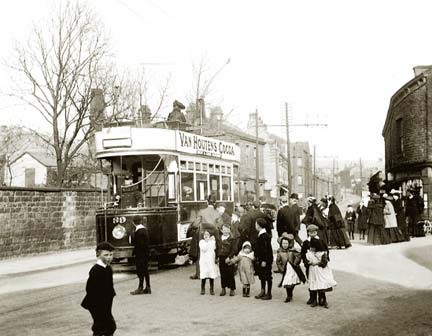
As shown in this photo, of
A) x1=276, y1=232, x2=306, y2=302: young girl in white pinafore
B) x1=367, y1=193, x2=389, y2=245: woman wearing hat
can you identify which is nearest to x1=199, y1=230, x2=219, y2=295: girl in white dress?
x1=276, y1=232, x2=306, y2=302: young girl in white pinafore

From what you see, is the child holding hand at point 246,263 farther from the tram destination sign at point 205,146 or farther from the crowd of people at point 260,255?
the tram destination sign at point 205,146

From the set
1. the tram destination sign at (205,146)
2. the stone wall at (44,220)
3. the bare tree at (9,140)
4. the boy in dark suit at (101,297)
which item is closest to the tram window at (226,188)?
the tram destination sign at (205,146)

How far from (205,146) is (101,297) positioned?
11.4 meters

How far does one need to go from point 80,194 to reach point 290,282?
1444cm

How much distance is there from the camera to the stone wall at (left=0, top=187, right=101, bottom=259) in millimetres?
18672

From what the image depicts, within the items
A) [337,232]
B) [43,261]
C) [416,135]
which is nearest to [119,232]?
[43,261]

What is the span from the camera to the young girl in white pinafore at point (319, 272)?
9.42 meters

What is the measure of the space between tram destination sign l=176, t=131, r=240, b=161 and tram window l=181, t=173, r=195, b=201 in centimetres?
68

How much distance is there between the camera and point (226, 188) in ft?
61.8

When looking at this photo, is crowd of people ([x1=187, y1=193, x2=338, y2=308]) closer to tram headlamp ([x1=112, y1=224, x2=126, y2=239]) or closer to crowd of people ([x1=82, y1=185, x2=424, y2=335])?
crowd of people ([x1=82, y1=185, x2=424, y2=335])

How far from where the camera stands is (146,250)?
1131cm

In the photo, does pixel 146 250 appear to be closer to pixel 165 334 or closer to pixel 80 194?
pixel 165 334

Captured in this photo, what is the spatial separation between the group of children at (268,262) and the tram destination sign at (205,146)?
14.0ft

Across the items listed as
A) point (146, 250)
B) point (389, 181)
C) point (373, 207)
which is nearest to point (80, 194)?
point (373, 207)
